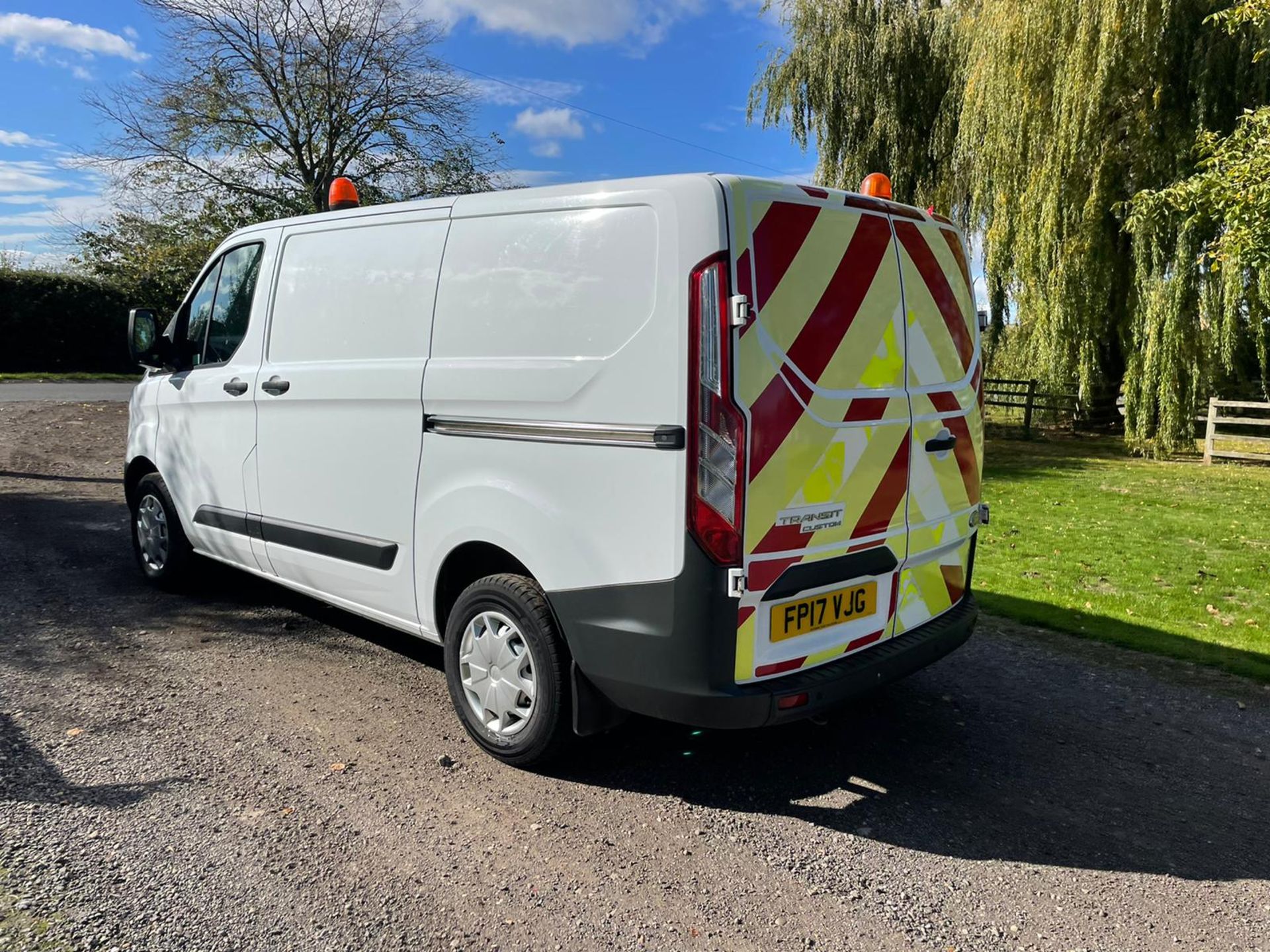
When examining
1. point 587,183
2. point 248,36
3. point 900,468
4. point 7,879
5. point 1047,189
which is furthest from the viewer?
point 248,36

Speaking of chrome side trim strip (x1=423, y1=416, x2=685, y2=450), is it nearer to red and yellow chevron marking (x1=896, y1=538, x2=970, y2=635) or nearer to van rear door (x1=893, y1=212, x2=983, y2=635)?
van rear door (x1=893, y1=212, x2=983, y2=635)

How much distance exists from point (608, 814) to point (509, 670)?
652 millimetres

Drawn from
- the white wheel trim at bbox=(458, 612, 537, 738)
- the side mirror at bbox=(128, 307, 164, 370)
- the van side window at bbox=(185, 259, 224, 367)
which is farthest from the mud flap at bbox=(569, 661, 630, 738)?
the side mirror at bbox=(128, 307, 164, 370)

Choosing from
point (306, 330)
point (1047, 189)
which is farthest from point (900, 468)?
point (1047, 189)

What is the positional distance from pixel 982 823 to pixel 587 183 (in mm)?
2673

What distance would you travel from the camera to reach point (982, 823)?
3.19 meters

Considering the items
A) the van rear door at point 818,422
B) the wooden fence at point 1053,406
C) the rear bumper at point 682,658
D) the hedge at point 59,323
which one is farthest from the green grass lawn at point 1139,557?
the hedge at point 59,323

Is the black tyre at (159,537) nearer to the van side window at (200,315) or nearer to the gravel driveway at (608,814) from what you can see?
the gravel driveway at (608,814)

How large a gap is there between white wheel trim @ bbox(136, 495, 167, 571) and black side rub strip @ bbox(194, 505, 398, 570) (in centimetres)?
61

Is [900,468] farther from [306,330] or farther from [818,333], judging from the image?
[306,330]

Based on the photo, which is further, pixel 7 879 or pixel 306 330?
pixel 306 330

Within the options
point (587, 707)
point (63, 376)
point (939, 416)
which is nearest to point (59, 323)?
point (63, 376)

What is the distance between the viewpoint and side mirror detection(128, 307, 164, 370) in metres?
5.24

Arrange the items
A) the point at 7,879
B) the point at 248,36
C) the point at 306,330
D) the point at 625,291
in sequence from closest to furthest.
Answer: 1. the point at 7,879
2. the point at 625,291
3. the point at 306,330
4. the point at 248,36
